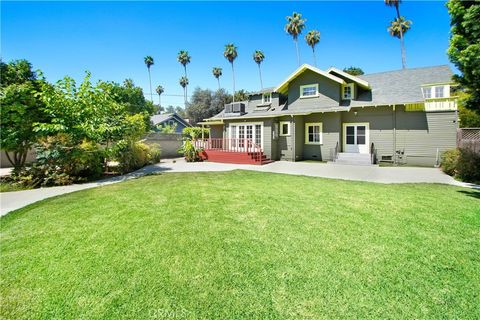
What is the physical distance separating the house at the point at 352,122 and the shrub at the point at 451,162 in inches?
125

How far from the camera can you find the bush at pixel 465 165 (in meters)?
9.21

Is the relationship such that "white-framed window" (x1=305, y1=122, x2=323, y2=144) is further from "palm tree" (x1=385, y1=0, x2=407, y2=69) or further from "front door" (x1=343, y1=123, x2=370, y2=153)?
"palm tree" (x1=385, y1=0, x2=407, y2=69)

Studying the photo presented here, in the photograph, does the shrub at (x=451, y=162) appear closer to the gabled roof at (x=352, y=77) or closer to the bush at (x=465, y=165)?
the bush at (x=465, y=165)

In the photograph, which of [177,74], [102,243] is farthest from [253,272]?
[177,74]

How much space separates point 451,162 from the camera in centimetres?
1056

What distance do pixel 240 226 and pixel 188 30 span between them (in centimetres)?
1482

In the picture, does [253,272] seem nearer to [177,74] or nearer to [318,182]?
[318,182]

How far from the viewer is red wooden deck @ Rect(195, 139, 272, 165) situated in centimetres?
1556

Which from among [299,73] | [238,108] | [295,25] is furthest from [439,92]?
[295,25]

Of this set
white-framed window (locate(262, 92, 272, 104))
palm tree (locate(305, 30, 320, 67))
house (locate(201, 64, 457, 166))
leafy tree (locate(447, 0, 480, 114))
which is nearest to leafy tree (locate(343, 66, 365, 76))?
palm tree (locate(305, 30, 320, 67))

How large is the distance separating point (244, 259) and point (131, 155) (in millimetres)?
11944

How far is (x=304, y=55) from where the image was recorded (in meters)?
35.0

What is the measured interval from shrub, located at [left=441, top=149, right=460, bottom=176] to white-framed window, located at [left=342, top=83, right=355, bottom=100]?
288 inches

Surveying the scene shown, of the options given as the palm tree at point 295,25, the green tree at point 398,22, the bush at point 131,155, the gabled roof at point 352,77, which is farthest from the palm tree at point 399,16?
the bush at point 131,155
